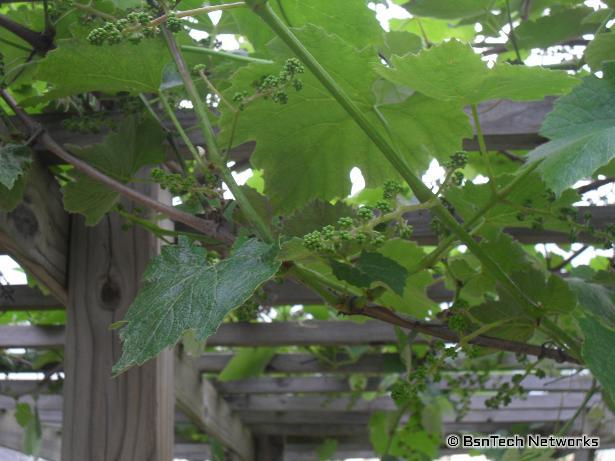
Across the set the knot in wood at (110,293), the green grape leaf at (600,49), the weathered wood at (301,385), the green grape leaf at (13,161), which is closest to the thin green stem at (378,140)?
the green grape leaf at (600,49)

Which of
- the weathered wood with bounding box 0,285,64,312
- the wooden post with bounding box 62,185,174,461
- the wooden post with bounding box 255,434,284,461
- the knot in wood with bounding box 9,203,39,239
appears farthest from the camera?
the wooden post with bounding box 255,434,284,461

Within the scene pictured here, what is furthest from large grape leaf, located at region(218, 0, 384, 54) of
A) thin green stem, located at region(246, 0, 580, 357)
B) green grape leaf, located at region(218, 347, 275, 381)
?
green grape leaf, located at region(218, 347, 275, 381)

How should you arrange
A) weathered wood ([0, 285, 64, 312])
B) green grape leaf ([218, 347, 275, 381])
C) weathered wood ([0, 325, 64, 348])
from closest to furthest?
weathered wood ([0, 285, 64, 312]) → weathered wood ([0, 325, 64, 348]) → green grape leaf ([218, 347, 275, 381])

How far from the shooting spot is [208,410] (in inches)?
173

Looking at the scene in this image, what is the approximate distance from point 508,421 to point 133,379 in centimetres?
486

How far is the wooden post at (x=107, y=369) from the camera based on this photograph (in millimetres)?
1700

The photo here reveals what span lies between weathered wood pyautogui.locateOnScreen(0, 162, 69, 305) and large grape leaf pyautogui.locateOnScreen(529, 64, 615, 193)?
971mm

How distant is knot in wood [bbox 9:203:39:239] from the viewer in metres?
1.52

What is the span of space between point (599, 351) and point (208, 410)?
3635mm

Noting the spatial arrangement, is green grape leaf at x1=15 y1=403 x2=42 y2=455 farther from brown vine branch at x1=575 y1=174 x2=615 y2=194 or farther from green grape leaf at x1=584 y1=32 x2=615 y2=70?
green grape leaf at x1=584 y1=32 x2=615 y2=70

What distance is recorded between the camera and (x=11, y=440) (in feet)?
16.3

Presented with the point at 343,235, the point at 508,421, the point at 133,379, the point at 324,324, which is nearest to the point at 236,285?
the point at 343,235

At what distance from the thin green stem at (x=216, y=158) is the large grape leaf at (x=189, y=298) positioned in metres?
0.08

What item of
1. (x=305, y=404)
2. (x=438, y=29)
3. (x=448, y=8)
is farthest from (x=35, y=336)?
(x=305, y=404)
